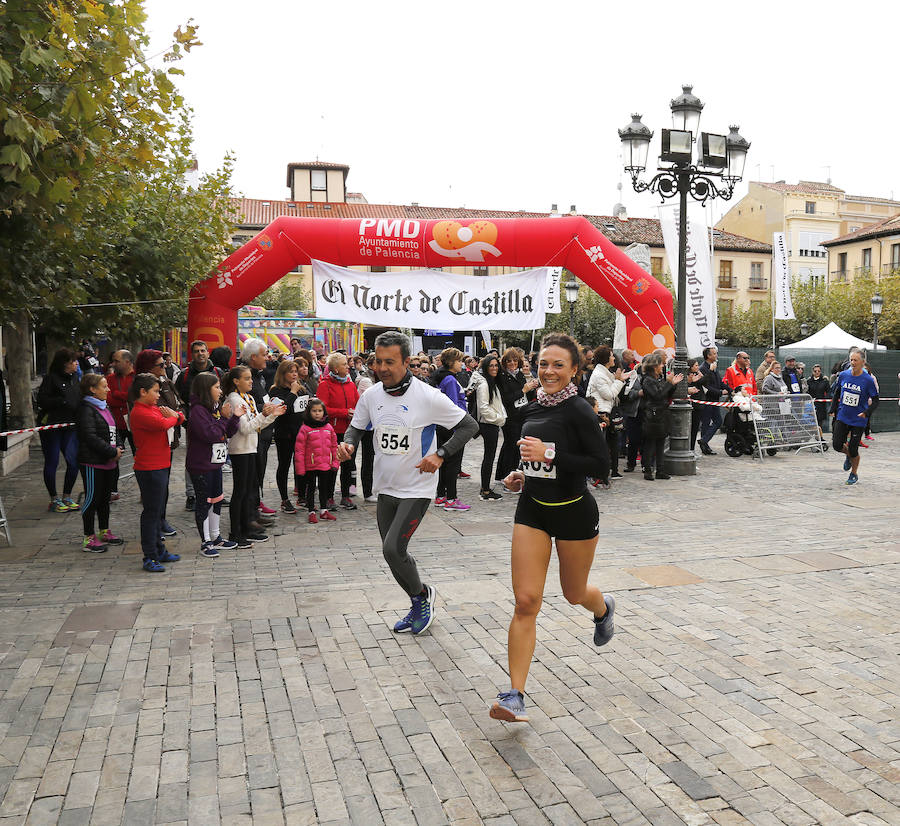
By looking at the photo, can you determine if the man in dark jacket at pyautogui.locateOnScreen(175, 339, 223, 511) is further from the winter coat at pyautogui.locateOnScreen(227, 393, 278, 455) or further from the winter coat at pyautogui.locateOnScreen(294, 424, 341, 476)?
the winter coat at pyautogui.locateOnScreen(227, 393, 278, 455)

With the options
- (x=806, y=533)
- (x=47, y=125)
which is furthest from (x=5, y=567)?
(x=806, y=533)

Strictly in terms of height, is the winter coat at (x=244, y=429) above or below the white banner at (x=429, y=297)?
below

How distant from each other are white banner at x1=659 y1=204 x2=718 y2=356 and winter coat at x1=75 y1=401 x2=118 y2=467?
986cm

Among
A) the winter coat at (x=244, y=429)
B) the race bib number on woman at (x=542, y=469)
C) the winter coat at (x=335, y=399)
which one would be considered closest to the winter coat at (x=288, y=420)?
the winter coat at (x=335, y=399)

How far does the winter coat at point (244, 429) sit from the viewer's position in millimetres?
7613

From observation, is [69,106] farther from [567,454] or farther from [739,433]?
[739,433]

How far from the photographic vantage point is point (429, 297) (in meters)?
13.0

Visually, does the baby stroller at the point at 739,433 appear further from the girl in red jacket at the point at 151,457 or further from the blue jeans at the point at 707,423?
the girl in red jacket at the point at 151,457

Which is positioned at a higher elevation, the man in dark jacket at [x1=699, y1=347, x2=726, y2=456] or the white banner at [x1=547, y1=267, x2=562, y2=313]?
the white banner at [x1=547, y1=267, x2=562, y2=313]

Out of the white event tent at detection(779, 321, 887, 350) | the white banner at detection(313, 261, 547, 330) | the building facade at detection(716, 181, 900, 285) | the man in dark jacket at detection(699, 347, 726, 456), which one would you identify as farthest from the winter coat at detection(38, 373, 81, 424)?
the building facade at detection(716, 181, 900, 285)

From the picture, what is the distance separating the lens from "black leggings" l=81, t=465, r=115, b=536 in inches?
296

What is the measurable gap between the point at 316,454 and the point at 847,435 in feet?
25.1

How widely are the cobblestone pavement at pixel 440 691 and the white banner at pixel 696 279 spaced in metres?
7.29

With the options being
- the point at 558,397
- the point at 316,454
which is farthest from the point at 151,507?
the point at 558,397
